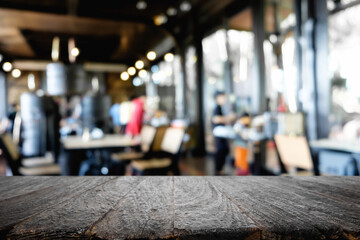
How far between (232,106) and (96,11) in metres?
3.90

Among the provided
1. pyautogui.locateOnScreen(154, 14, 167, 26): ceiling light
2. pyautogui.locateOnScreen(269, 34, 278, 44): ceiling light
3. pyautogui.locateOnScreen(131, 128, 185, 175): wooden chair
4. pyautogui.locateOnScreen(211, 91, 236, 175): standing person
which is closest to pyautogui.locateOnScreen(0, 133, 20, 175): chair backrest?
pyautogui.locateOnScreen(131, 128, 185, 175): wooden chair

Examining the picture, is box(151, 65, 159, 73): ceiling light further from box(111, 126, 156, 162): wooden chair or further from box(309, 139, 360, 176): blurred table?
box(309, 139, 360, 176): blurred table

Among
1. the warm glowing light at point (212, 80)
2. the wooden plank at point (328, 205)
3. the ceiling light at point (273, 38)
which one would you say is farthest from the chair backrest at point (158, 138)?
the warm glowing light at point (212, 80)

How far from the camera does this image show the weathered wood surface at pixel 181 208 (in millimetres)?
461

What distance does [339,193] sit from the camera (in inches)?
27.6

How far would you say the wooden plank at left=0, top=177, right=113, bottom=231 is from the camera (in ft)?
1.76

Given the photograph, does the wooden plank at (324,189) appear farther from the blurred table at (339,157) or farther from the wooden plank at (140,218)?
the blurred table at (339,157)

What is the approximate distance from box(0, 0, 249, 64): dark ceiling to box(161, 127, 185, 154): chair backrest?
3.41 meters

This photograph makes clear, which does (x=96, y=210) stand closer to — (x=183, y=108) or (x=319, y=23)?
(x=319, y=23)

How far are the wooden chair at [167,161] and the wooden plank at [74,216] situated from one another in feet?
8.34

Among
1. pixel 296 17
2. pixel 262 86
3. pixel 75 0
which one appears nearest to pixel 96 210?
pixel 296 17

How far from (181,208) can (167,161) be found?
3178 millimetres

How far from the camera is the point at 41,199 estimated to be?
2.15 ft

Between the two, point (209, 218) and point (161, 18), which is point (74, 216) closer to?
point (209, 218)
